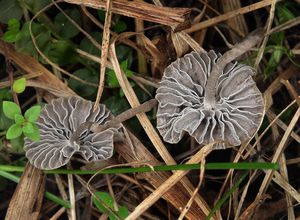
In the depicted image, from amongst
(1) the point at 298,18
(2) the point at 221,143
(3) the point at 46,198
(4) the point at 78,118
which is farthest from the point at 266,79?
(3) the point at 46,198

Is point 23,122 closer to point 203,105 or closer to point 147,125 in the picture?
point 147,125

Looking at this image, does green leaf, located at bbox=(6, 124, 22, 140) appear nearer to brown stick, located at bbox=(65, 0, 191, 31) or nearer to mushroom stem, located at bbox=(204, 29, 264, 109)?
brown stick, located at bbox=(65, 0, 191, 31)

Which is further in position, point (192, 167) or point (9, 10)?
point (9, 10)

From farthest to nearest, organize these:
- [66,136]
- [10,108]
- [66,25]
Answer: [66,25] < [66,136] < [10,108]

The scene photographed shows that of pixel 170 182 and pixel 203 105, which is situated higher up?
pixel 203 105

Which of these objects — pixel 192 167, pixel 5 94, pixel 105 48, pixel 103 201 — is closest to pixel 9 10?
pixel 5 94

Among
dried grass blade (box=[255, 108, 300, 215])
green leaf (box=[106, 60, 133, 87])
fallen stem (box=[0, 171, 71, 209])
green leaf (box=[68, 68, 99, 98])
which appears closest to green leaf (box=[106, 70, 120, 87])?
green leaf (box=[106, 60, 133, 87])

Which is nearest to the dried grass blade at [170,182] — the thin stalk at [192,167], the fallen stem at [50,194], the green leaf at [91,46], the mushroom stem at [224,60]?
the thin stalk at [192,167]
